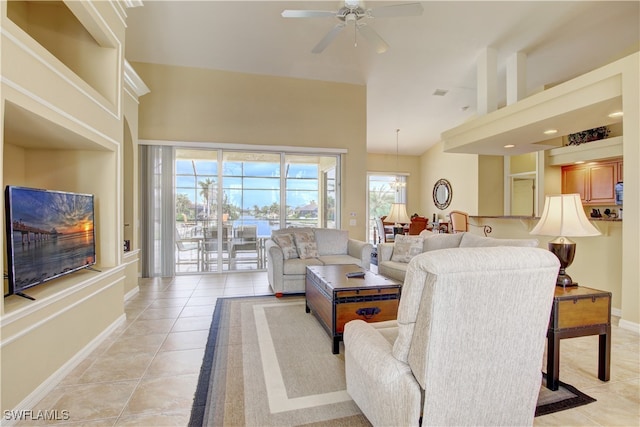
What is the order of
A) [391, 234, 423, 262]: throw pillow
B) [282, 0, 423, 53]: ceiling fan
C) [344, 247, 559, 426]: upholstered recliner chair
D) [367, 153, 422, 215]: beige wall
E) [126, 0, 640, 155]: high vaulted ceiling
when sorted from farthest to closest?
[367, 153, 422, 215]: beige wall < [391, 234, 423, 262]: throw pillow < [126, 0, 640, 155]: high vaulted ceiling < [282, 0, 423, 53]: ceiling fan < [344, 247, 559, 426]: upholstered recliner chair

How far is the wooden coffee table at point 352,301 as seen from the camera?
2.58m

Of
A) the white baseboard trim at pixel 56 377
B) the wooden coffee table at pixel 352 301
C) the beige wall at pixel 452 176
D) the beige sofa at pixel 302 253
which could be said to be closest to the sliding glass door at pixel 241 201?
the beige sofa at pixel 302 253

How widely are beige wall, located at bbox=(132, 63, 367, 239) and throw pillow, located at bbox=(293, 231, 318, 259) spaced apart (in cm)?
163

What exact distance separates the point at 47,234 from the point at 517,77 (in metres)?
6.39

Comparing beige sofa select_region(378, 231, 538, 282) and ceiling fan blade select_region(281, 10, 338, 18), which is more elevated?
ceiling fan blade select_region(281, 10, 338, 18)

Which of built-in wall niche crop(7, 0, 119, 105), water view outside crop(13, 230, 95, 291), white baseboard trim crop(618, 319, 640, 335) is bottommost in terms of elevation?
white baseboard trim crop(618, 319, 640, 335)

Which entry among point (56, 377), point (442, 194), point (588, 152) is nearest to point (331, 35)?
point (56, 377)

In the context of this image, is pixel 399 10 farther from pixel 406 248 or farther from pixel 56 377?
pixel 56 377

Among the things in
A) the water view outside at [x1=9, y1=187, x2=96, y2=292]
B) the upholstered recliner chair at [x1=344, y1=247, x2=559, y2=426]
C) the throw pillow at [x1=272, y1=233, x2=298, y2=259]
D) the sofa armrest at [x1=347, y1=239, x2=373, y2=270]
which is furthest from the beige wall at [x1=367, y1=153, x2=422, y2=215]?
the upholstered recliner chair at [x1=344, y1=247, x2=559, y2=426]

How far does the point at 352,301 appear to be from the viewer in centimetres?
262

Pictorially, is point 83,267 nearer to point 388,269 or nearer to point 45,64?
point 45,64

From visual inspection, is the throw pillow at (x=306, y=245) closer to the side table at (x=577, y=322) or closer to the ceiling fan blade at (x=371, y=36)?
the ceiling fan blade at (x=371, y=36)

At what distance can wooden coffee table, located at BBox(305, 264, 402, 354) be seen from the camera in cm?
258

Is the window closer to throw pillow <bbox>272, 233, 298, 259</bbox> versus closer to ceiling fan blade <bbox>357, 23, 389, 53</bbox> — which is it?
throw pillow <bbox>272, 233, 298, 259</bbox>
